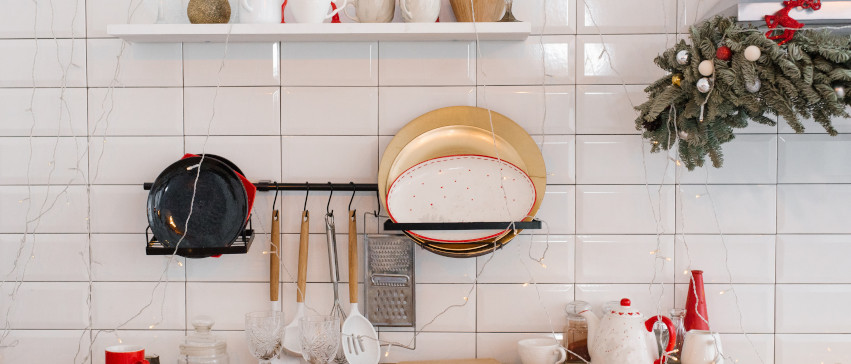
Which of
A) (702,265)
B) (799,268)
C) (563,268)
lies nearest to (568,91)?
(563,268)

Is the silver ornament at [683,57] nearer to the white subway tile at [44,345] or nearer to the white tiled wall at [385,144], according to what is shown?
the white tiled wall at [385,144]

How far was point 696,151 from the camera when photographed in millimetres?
1456

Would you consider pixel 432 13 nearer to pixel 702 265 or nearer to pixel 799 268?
pixel 702 265

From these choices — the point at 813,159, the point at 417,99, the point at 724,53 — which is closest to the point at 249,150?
the point at 417,99

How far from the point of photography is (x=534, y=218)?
5.29 ft

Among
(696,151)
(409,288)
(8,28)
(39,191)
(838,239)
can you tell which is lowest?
(409,288)

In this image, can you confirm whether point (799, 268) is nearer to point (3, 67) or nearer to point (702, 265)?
point (702, 265)

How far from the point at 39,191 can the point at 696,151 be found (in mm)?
1540

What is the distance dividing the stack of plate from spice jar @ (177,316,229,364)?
0.51 meters

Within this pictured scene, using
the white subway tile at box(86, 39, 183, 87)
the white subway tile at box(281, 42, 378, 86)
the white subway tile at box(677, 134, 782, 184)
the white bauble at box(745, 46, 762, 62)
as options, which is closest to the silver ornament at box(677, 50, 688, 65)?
the white bauble at box(745, 46, 762, 62)

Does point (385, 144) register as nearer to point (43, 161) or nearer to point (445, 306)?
point (445, 306)

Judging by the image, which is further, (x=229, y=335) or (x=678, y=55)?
(x=229, y=335)

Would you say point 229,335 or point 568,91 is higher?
point 568,91

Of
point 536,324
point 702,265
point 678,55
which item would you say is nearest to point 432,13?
point 678,55
